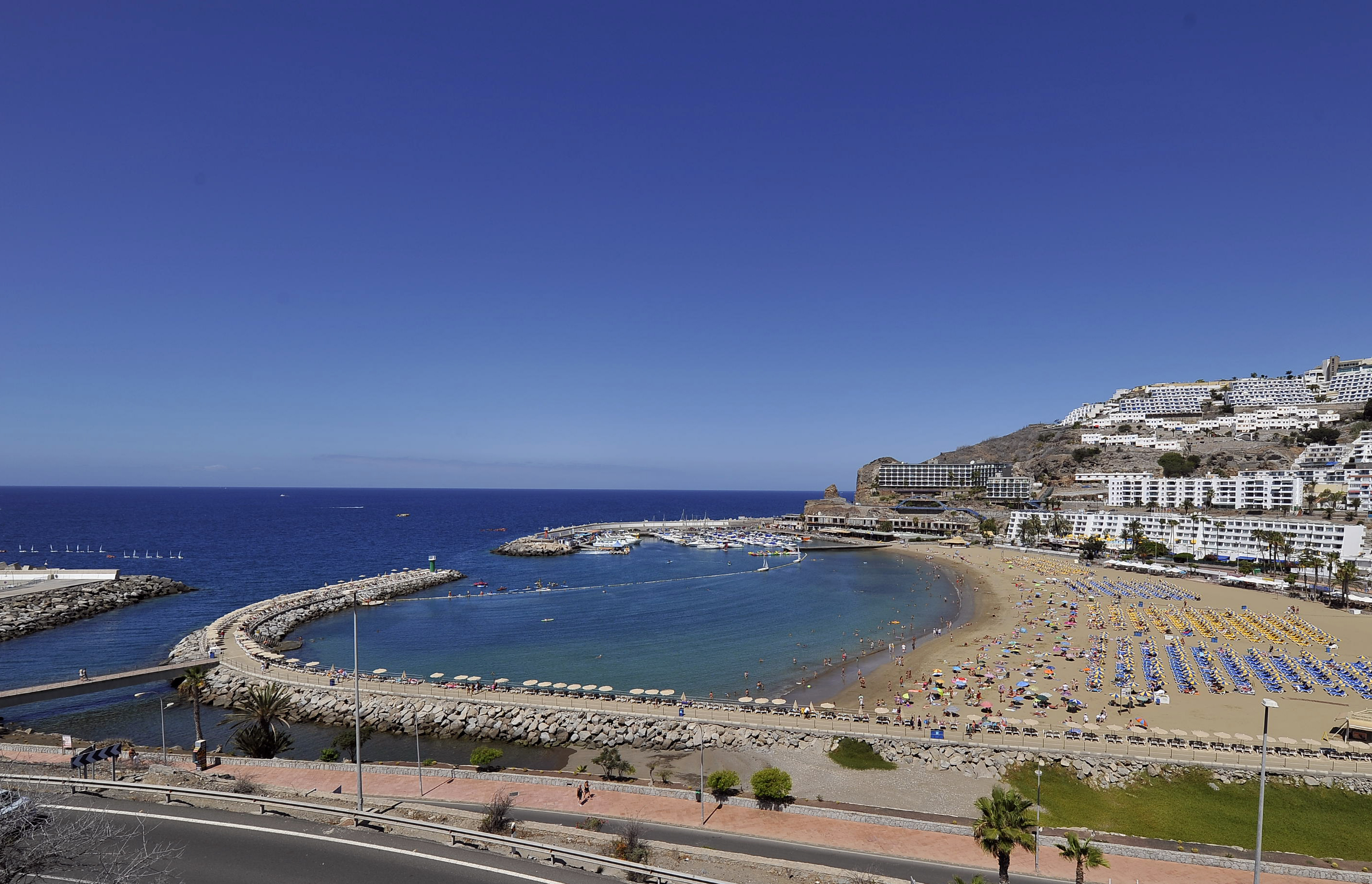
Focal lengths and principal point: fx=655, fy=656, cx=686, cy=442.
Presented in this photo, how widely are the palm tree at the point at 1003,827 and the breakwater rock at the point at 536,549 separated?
4575 inches

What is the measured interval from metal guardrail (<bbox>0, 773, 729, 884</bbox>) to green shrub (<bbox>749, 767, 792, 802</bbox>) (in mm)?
9023

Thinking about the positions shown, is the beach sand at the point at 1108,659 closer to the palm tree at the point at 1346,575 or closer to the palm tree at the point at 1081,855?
the palm tree at the point at 1346,575

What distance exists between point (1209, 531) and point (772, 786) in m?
113

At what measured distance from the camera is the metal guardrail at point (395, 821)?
59.2 ft

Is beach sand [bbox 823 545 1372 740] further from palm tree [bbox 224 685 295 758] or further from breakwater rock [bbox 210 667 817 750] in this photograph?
palm tree [bbox 224 685 295 758]

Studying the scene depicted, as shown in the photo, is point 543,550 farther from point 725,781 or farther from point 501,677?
point 725,781

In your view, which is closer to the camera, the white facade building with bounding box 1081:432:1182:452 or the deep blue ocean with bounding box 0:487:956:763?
the deep blue ocean with bounding box 0:487:956:763

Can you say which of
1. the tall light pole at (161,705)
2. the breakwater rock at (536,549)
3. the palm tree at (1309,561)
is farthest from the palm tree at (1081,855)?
the breakwater rock at (536,549)

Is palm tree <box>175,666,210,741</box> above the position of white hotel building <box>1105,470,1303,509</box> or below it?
below

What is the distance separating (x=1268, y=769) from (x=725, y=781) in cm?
2573

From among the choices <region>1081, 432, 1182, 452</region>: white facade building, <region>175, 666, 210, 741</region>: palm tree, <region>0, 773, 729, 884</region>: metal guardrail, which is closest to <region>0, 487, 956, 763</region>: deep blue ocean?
<region>175, 666, 210, 741</region>: palm tree

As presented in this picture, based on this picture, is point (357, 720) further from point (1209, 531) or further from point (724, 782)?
point (1209, 531)

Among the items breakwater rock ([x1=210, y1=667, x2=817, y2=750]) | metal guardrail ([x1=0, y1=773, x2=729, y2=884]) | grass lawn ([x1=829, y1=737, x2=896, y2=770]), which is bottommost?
breakwater rock ([x1=210, y1=667, x2=817, y2=750])

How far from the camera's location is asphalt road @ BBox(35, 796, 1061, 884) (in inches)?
687
